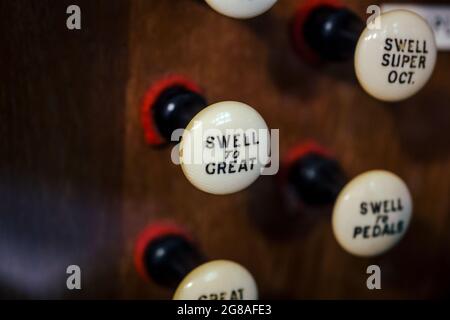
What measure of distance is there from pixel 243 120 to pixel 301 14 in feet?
0.53

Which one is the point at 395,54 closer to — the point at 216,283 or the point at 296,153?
the point at 296,153

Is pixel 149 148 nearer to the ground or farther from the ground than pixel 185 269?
farther from the ground

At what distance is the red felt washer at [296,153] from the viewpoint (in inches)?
24.0

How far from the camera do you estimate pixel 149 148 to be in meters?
0.54

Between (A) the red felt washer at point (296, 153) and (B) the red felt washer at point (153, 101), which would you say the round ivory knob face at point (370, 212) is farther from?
(B) the red felt washer at point (153, 101)

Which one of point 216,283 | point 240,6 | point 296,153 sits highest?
point 240,6

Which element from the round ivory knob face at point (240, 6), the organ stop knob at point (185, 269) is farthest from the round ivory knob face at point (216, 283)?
the round ivory knob face at point (240, 6)

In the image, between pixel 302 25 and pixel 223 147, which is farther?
pixel 302 25

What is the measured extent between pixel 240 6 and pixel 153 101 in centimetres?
12

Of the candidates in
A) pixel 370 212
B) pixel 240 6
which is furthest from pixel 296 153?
pixel 240 6

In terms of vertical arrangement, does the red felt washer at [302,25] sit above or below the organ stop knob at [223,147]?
above

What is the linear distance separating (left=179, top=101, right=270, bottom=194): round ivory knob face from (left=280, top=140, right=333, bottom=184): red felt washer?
0.13 m

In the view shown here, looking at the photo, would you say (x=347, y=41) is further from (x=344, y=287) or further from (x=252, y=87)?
(x=344, y=287)

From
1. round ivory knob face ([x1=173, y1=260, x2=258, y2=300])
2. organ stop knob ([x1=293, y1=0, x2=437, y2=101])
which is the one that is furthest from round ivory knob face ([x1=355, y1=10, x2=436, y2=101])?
round ivory knob face ([x1=173, y1=260, x2=258, y2=300])
